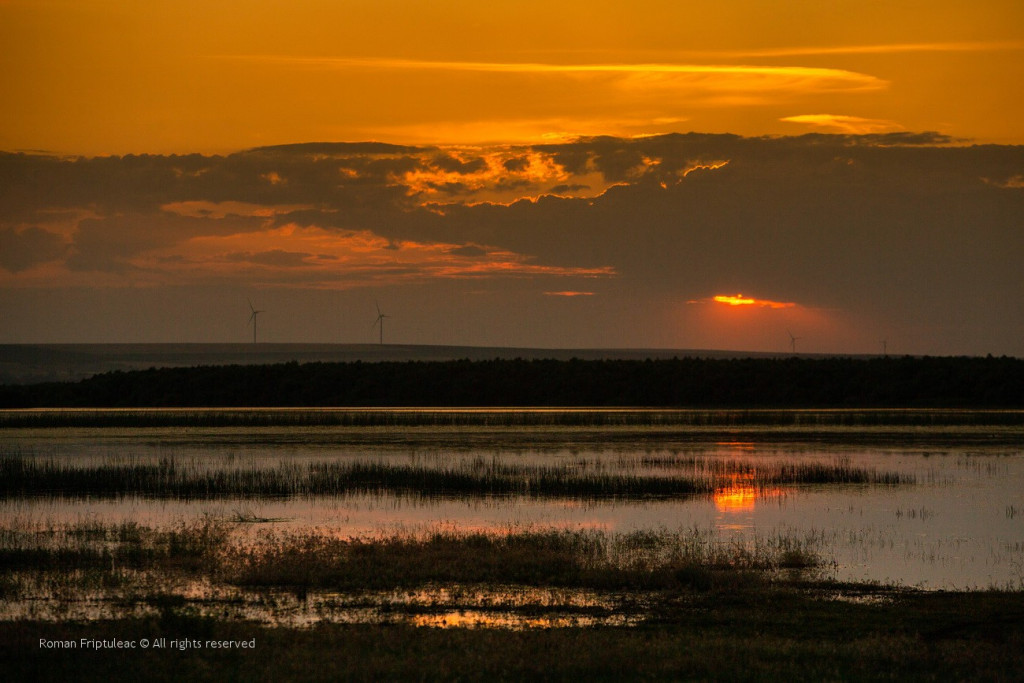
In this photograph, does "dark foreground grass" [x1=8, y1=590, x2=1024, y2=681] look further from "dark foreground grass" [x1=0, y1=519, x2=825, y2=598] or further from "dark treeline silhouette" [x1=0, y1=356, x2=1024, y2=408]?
"dark treeline silhouette" [x1=0, y1=356, x2=1024, y2=408]

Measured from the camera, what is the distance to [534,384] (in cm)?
15538

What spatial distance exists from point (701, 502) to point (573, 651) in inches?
857

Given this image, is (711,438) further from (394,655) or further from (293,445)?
(394,655)

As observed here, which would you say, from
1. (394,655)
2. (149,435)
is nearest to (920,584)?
(394,655)

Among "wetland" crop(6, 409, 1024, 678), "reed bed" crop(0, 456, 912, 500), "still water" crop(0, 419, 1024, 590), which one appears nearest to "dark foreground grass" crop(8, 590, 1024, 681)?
"wetland" crop(6, 409, 1024, 678)

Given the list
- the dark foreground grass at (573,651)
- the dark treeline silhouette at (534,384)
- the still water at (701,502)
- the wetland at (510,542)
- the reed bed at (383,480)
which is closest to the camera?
the dark foreground grass at (573,651)

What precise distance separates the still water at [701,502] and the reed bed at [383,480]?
73 centimetres

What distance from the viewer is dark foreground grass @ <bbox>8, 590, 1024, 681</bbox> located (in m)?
15.5

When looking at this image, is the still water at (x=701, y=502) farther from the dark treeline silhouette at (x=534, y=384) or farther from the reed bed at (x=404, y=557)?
the dark treeline silhouette at (x=534, y=384)

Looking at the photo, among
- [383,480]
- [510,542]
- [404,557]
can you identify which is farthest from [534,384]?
[404,557]

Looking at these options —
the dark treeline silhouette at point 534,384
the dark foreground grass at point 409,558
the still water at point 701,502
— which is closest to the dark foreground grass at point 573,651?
the dark foreground grass at point 409,558

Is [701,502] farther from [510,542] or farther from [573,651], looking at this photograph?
[573,651]

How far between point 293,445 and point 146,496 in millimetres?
27069

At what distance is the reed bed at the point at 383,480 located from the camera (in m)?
40.8
